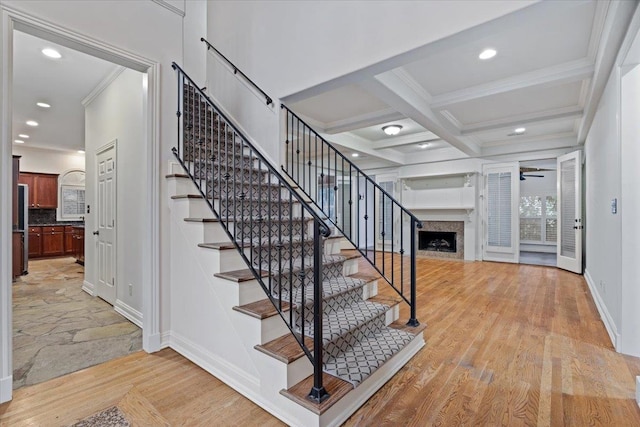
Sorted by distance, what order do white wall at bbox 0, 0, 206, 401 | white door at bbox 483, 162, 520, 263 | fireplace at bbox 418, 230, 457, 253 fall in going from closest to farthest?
white wall at bbox 0, 0, 206, 401, white door at bbox 483, 162, 520, 263, fireplace at bbox 418, 230, 457, 253

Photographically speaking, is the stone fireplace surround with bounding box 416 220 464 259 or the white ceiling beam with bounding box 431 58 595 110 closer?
the white ceiling beam with bounding box 431 58 595 110

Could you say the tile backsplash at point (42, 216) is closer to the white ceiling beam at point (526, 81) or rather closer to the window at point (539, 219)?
the white ceiling beam at point (526, 81)

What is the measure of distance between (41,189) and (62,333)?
7.12 metres

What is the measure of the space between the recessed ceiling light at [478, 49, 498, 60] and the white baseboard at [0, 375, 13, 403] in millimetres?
4620

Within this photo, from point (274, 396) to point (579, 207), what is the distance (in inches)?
250

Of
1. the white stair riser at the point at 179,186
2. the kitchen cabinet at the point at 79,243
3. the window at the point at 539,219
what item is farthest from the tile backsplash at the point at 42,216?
the window at the point at 539,219

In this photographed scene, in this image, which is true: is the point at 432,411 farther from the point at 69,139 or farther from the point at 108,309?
the point at 69,139

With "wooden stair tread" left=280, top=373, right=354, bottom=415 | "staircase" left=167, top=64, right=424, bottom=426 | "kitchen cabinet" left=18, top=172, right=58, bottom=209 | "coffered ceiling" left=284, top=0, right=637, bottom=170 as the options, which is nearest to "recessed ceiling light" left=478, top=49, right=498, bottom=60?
"coffered ceiling" left=284, top=0, right=637, bottom=170

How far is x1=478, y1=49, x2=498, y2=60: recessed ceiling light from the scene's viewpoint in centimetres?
299

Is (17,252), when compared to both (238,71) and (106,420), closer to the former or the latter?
(238,71)

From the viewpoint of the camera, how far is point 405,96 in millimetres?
3527

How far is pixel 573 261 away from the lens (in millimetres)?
5625

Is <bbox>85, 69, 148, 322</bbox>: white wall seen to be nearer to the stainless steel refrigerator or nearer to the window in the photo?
the stainless steel refrigerator

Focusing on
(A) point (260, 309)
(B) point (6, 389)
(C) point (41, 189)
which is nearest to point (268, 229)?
(A) point (260, 309)
